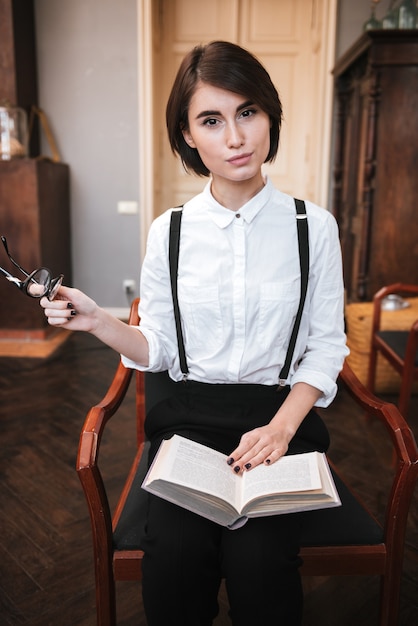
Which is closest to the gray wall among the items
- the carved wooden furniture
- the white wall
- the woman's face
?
the white wall

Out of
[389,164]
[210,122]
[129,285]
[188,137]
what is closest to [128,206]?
[129,285]

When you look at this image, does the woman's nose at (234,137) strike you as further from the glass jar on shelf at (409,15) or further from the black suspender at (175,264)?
the glass jar on shelf at (409,15)

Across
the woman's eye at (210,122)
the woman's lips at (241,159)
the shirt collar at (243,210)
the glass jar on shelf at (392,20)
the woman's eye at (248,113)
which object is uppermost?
the glass jar on shelf at (392,20)

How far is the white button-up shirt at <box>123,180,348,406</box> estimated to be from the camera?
1.33 metres

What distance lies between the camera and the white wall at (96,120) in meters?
4.52

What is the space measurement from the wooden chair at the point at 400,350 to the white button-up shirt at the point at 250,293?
0.95m

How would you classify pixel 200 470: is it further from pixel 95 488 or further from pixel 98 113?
pixel 98 113

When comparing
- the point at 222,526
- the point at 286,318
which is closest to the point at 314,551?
the point at 222,526

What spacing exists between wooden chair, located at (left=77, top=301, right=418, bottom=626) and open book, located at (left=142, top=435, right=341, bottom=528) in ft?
0.51

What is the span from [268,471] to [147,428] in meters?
0.38

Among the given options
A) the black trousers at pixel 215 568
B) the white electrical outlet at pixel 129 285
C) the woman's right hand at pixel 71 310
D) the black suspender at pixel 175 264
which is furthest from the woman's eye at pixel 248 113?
the white electrical outlet at pixel 129 285

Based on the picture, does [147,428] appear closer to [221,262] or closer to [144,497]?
[144,497]

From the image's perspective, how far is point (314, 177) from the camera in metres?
4.72

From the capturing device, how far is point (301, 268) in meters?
1.32
